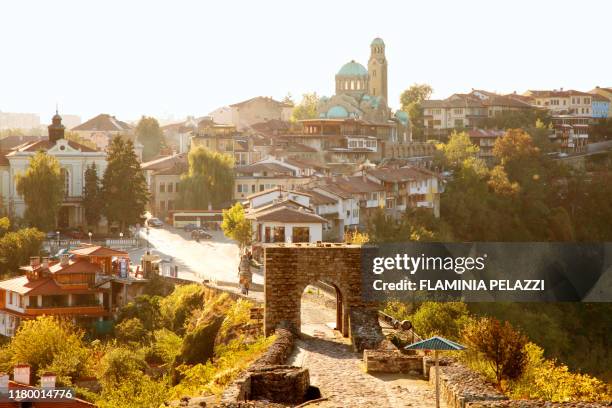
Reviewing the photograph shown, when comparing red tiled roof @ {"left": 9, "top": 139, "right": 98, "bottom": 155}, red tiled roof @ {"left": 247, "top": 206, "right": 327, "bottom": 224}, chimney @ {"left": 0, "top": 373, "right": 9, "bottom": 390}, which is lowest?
chimney @ {"left": 0, "top": 373, "right": 9, "bottom": 390}

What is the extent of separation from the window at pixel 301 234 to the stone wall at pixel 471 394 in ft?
107

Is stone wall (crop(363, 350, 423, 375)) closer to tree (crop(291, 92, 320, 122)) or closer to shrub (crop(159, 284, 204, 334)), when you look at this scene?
shrub (crop(159, 284, 204, 334))

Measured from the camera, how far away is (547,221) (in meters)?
80.5

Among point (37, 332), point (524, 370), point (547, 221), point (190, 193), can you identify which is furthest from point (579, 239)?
point (524, 370)

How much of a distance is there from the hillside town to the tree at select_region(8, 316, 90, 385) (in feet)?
0.44

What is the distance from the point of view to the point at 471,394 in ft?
51.2

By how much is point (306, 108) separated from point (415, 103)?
11.1 meters

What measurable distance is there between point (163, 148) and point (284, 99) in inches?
1246

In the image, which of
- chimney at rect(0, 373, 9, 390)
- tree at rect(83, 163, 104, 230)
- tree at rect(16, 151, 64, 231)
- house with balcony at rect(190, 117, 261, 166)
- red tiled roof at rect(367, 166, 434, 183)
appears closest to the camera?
chimney at rect(0, 373, 9, 390)

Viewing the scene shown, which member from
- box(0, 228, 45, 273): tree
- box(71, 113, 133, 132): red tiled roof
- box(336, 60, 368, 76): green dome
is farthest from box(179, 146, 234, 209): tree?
box(336, 60, 368, 76): green dome

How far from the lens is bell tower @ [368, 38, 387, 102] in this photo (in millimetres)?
115312

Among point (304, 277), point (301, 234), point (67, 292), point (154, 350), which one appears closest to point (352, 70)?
point (301, 234)

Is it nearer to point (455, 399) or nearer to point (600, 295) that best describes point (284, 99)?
point (600, 295)

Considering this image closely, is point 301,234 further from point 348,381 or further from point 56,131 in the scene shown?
point 348,381
